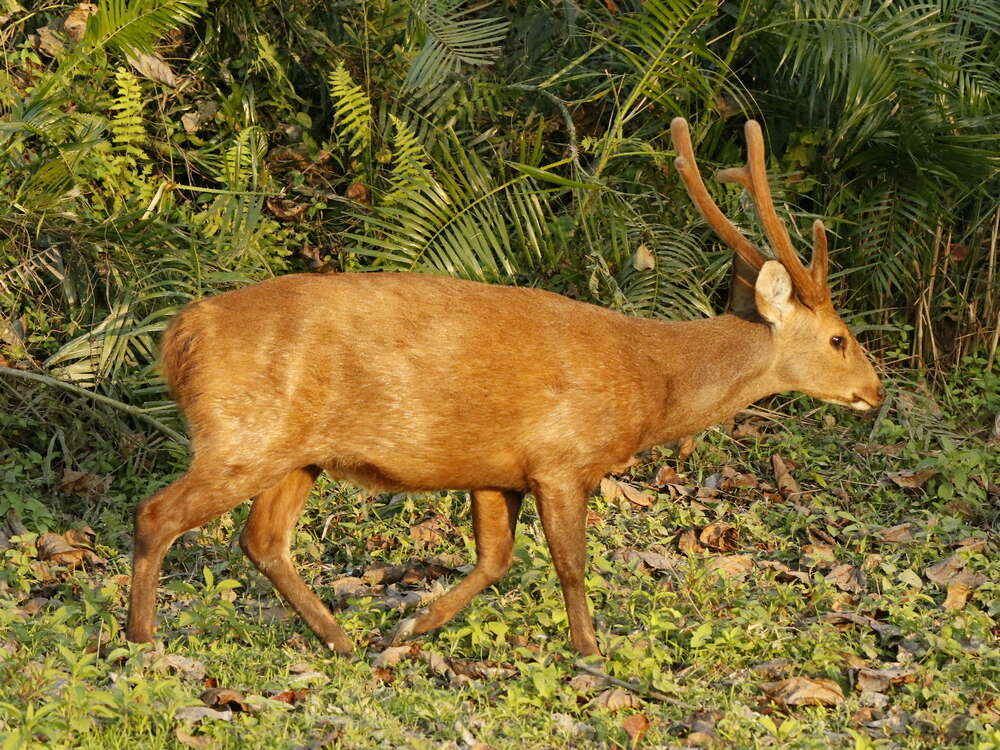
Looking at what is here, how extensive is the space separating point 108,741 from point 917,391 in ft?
20.3

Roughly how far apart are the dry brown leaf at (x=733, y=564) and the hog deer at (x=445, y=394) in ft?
3.16

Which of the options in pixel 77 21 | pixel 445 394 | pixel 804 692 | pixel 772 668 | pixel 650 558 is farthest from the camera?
pixel 77 21

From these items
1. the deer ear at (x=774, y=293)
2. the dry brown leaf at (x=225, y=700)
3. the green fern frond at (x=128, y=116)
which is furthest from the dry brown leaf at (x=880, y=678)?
the green fern frond at (x=128, y=116)

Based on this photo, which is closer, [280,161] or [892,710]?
[892,710]

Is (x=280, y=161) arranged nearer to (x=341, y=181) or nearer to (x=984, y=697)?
(x=341, y=181)

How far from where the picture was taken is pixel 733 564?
652 centimetres

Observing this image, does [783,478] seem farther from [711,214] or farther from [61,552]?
[61,552]

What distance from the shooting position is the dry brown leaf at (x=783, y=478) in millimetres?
7652

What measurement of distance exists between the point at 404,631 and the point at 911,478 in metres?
3.44

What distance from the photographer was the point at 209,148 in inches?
344

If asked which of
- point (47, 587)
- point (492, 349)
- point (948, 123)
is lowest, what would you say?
point (47, 587)

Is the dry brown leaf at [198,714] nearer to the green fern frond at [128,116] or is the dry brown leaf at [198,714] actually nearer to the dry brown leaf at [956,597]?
the dry brown leaf at [956,597]

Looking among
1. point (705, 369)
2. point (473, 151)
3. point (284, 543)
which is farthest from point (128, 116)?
point (705, 369)

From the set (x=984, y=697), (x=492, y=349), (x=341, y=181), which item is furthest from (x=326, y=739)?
(x=341, y=181)
